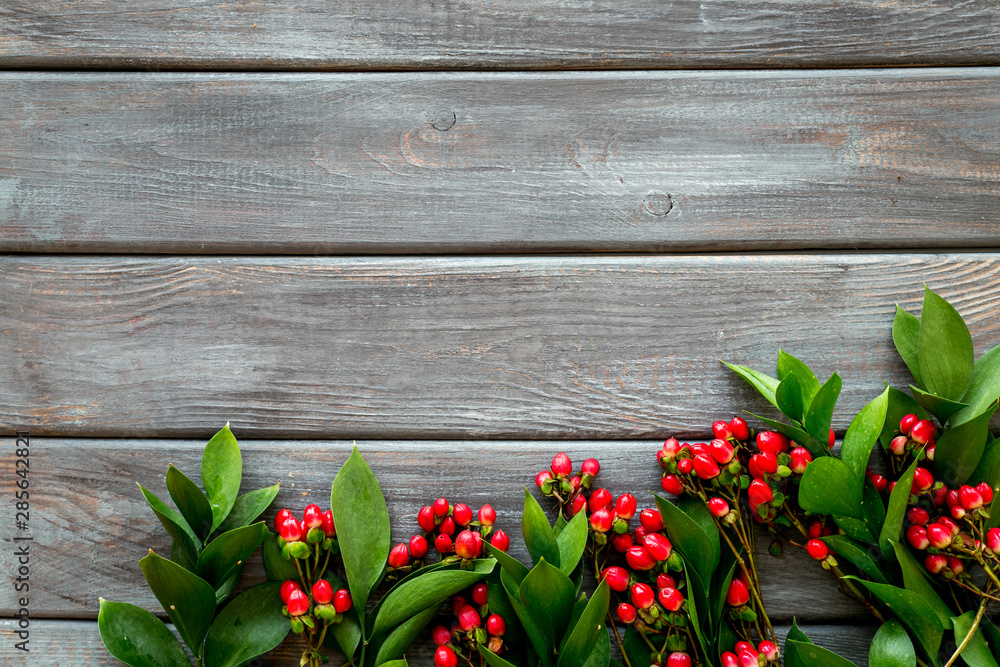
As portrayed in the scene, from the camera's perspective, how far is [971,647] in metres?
0.50

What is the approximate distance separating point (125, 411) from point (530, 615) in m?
0.43

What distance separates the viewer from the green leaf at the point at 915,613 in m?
0.49

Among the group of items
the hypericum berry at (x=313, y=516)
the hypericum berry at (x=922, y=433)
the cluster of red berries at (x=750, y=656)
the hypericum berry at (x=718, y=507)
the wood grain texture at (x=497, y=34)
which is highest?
the wood grain texture at (x=497, y=34)

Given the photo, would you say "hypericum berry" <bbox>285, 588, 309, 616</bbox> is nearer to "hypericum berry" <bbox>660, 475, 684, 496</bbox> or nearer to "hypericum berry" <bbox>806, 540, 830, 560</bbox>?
"hypericum berry" <bbox>660, 475, 684, 496</bbox>

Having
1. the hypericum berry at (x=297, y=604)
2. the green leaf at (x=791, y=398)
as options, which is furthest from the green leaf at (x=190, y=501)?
the green leaf at (x=791, y=398)

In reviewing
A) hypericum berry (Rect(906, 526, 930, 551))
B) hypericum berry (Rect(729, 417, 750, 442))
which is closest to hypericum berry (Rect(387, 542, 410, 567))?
hypericum berry (Rect(729, 417, 750, 442))

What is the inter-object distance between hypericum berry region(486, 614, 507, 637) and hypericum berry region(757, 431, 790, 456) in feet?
0.93

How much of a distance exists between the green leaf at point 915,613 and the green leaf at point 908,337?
198 mm

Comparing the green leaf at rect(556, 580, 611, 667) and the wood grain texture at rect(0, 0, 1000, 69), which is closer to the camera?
the green leaf at rect(556, 580, 611, 667)

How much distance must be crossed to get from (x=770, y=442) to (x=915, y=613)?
0.59ft

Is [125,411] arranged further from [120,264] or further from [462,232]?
[462,232]

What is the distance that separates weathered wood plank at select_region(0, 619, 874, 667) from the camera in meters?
0.55

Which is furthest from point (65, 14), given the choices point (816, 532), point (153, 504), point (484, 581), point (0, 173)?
point (816, 532)

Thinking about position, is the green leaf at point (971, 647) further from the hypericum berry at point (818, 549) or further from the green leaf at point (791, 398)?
the green leaf at point (791, 398)
